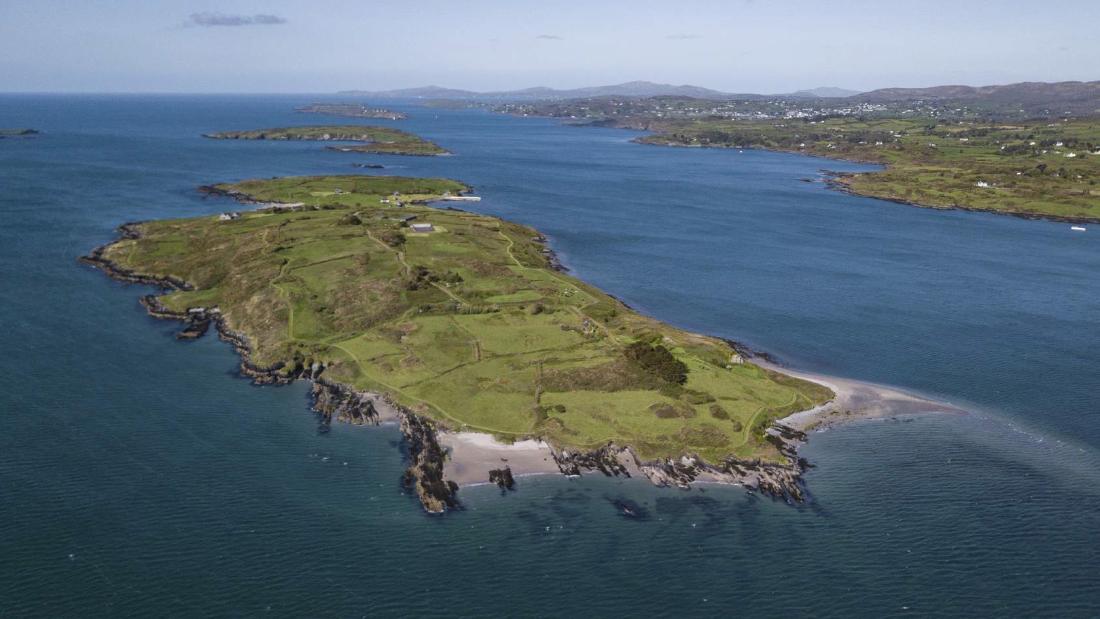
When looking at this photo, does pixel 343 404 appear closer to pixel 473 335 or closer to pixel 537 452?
pixel 473 335

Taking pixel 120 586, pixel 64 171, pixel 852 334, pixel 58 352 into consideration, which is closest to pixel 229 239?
pixel 58 352

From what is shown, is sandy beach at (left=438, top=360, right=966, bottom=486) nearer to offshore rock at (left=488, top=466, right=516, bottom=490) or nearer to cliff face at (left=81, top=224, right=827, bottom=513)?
offshore rock at (left=488, top=466, right=516, bottom=490)

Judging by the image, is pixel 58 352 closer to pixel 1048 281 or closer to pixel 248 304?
pixel 248 304

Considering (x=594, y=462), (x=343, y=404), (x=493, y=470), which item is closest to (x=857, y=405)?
(x=594, y=462)

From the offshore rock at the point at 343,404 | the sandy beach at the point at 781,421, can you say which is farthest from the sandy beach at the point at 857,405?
the offshore rock at the point at 343,404

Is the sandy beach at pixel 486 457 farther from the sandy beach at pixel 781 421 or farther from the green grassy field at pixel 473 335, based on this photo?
the green grassy field at pixel 473 335
